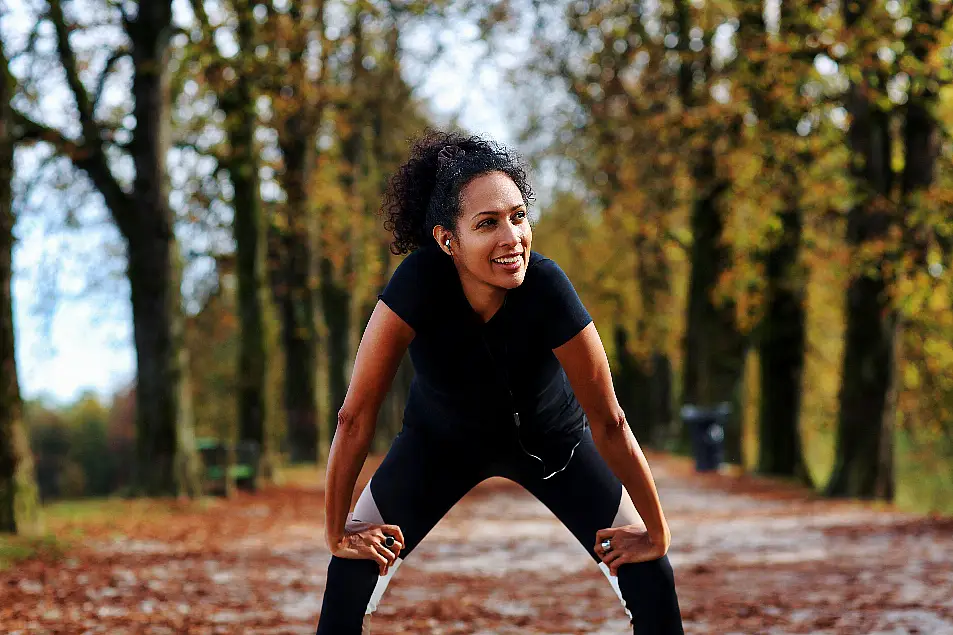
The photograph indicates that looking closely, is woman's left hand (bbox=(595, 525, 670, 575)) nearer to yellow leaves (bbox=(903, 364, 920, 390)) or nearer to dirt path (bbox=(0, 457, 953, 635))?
dirt path (bbox=(0, 457, 953, 635))

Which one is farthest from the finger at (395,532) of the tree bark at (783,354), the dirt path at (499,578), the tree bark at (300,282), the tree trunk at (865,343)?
the tree bark at (300,282)

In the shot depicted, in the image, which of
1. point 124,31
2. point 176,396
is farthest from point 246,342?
point 124,31

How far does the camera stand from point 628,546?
3551 millimetres

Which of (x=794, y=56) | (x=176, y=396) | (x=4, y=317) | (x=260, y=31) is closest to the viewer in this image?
(x=4, y=317)

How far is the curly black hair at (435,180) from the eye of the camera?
3.49 meters

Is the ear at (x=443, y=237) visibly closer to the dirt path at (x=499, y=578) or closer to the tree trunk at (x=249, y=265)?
the dirt path at (x=499, y=578)

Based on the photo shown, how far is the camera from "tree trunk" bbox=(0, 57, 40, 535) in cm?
997

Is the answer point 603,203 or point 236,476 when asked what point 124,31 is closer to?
point 236,476

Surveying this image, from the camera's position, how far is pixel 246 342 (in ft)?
61.3

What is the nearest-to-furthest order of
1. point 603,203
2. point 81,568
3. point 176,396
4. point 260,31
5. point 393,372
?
point 393,372 < point 81,568 < point 176,396 < point 260,31 < point 603,203

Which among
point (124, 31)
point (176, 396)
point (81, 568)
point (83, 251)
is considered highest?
point (124, 31)

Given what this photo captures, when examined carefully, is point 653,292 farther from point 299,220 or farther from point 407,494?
point 407,494

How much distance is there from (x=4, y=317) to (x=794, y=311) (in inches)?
509

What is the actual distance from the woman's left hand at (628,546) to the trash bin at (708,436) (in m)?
17.4
